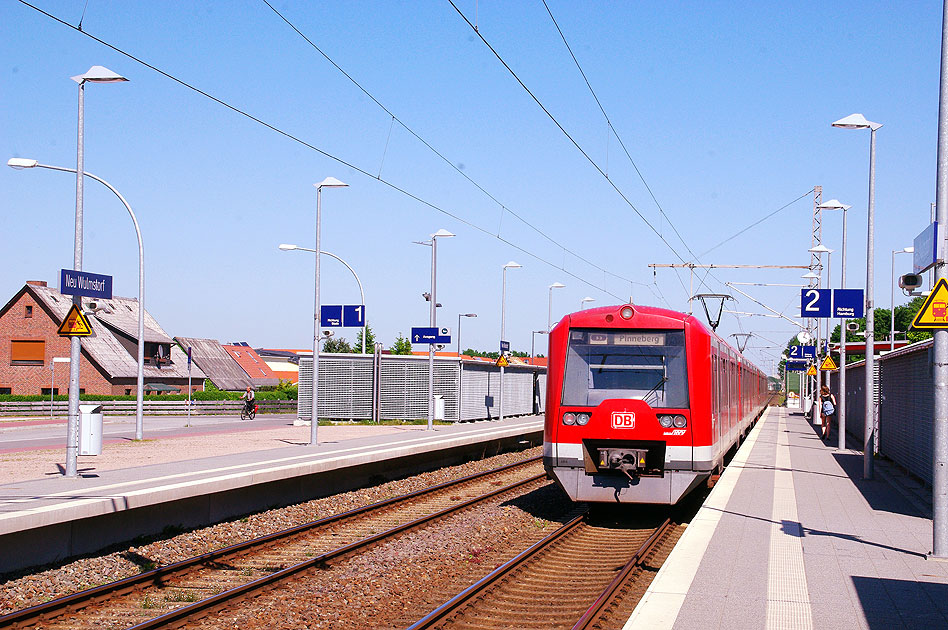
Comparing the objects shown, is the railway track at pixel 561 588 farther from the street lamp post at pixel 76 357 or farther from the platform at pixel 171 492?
the street lamp post at pixel 76 357

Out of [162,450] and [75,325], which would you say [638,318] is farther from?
[162,450]

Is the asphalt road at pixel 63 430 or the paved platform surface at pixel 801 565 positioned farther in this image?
the asphalt road at pixel 63 430

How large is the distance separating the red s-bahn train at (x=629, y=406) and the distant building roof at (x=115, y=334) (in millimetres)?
43866

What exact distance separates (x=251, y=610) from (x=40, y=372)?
50.0m

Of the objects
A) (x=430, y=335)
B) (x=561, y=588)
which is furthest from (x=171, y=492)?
(x=430, y=335)

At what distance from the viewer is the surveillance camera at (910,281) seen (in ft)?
35.4

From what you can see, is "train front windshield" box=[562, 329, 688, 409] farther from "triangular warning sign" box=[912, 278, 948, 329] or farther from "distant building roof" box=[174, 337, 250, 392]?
"distant building roof" box=[174, 337, 250, 392]

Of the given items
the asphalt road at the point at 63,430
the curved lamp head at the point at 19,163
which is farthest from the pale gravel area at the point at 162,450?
the curved lamp head at the point at 19,163

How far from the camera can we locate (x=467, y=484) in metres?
20.3

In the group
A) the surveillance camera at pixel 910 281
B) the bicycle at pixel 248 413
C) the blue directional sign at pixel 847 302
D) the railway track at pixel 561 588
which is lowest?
the bicycle at pixel 248 413

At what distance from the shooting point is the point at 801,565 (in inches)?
359

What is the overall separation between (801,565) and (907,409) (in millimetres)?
10001

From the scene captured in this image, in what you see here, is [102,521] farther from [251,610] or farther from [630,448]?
[630,448]

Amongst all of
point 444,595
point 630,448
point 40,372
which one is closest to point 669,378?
point 630,448
